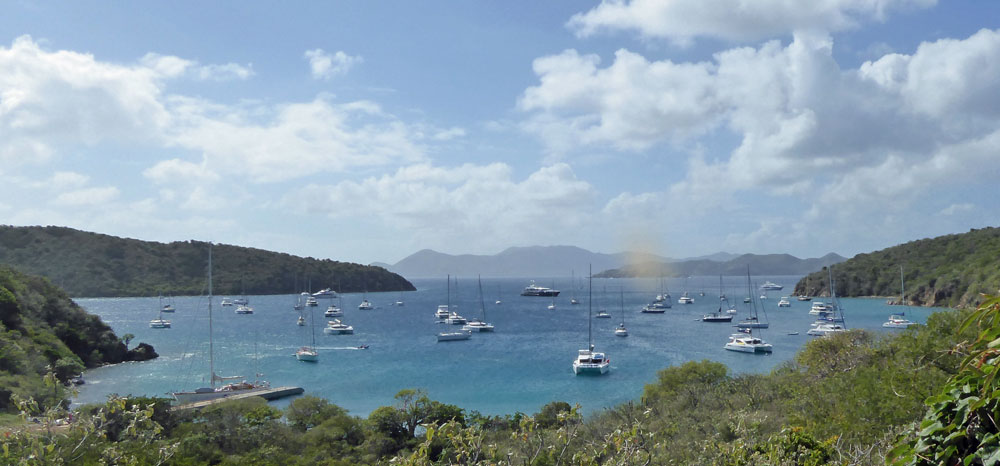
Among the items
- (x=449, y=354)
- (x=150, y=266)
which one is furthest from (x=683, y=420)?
(x=150, y=266)

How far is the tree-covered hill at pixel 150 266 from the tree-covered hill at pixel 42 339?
38.0 m

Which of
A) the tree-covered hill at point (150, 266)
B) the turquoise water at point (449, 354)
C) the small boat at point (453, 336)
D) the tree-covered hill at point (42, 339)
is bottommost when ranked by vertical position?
the turquoise water at point (449, 354)

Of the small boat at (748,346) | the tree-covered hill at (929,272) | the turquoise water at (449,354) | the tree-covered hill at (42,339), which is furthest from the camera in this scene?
the tree-covered hill at (929,272)

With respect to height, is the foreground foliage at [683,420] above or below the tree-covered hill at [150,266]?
below

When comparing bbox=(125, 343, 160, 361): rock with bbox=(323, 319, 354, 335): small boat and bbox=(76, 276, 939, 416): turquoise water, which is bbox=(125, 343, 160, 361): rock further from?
bbox=(323, 319, 354, 335): small boat

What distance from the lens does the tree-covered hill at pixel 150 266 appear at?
91.2m

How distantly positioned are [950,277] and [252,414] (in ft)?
293

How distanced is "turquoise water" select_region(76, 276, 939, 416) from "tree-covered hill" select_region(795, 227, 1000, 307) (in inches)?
185

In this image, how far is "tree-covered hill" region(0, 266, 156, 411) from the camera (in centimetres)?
3060

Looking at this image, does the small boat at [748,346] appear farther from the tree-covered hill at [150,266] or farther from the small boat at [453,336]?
the tree-covered hill at [150,266]

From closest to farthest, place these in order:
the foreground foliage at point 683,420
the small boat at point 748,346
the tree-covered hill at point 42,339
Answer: the foreground foliage at point 683,420
the tree-covered hill at point 42,339
the small boat at point 748,346

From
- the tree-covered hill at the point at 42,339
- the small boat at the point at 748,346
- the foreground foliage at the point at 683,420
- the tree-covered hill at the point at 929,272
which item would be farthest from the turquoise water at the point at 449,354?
the foreground foliage at the point at 683,420

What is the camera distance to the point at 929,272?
296 feet

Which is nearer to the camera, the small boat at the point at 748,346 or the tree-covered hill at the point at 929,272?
the small boat at the point at 748,346
